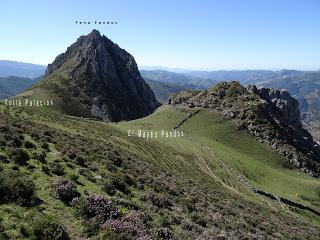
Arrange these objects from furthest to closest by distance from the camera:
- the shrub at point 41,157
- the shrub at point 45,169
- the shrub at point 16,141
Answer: the shrub at point 16,141 < the shrub at point 41,157 < the shrub at point 45,169

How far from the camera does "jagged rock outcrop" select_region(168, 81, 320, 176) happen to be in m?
124

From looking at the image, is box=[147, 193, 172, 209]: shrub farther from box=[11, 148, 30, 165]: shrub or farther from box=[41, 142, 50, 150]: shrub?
box=[41, 142, 50, 150]: shrub

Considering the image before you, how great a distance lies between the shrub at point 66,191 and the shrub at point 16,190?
1.73m

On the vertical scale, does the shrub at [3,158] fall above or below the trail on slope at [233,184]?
above

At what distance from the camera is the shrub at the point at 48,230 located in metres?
19.5

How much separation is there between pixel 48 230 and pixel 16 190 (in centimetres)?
475

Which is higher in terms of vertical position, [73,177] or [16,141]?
[16,141]

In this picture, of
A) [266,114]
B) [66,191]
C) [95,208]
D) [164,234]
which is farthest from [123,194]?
[266,114]

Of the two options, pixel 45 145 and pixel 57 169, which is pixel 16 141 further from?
pixel 57 169

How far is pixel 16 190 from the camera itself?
23.1 m

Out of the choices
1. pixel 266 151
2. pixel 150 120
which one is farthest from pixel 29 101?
pixel 266 151

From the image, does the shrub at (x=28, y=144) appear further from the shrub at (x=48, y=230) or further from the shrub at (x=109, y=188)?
the shrub at (x=48, y=230)

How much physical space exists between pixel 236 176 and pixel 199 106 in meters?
77.3

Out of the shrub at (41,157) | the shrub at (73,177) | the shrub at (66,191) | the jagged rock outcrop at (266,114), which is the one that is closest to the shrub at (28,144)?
the shrub at (41,157)
